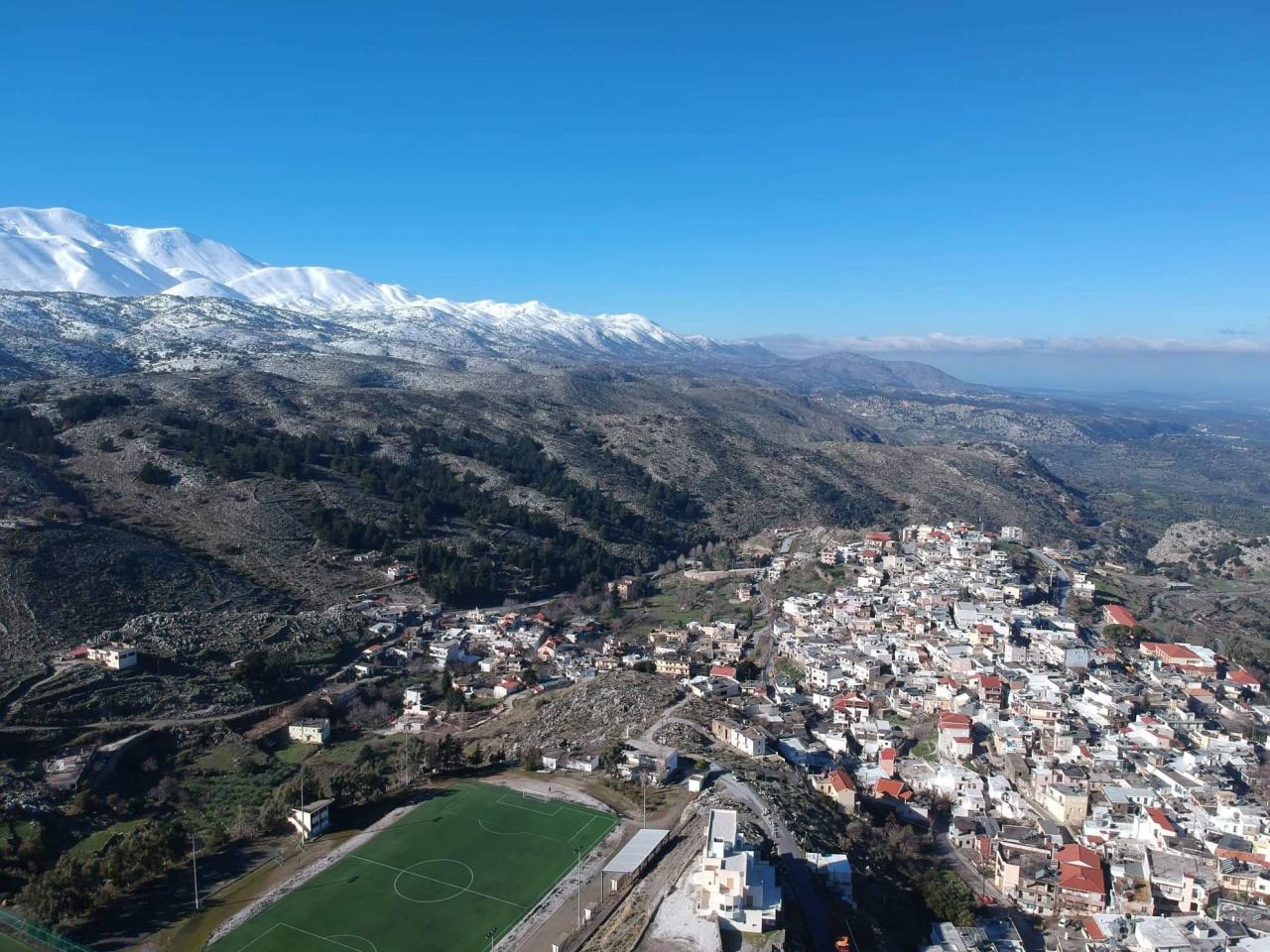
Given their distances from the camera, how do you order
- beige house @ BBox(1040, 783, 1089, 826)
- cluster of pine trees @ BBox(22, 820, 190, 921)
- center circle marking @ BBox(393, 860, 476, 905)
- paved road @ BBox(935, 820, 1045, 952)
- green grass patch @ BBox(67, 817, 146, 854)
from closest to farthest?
cluster of pine trees @ BBox(22, 820, 190, 921) → center circle marking @ BBox(393, 860, 476, 905) → paved road @ BBox(935, 820, 1045, 952) → green grass patch @ BBox(67, 817, 146, 854) → beige house @ BBox(1040, 783, 1089, 826)

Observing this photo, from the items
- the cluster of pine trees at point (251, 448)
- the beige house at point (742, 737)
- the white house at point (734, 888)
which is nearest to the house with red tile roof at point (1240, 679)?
the beige house at point (742, 737)

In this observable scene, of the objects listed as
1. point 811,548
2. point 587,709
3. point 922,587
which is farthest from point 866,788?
point 811,548

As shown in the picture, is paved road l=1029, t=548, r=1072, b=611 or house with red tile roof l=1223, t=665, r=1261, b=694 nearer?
house with red tile roof l=1223, t=665, r=1261, b=694

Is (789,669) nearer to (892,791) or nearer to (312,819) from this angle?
(892,791)

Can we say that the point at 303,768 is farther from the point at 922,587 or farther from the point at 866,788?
the point at 922,587

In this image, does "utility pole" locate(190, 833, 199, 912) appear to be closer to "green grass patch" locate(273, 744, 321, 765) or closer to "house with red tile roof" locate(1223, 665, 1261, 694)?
"green grass patch" locate(273, 744, 321, 765)

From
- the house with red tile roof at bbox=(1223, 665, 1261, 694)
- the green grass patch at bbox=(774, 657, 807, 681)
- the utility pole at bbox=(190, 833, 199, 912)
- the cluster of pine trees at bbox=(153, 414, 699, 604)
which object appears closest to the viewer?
the utility pole at bbox=(190, 833, 199, 912)

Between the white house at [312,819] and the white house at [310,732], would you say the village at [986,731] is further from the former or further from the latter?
the white house at [312,819]

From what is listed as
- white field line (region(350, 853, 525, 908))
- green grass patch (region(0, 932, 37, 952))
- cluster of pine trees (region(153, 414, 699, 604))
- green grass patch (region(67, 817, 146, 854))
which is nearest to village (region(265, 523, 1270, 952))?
white field line (region(350, 853, 525, 908))
